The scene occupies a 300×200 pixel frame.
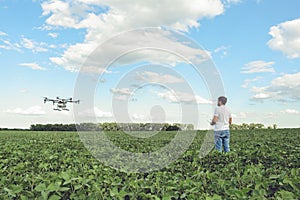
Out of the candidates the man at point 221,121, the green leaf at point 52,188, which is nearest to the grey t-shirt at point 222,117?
the man at point 221,121

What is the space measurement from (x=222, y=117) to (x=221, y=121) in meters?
0.13

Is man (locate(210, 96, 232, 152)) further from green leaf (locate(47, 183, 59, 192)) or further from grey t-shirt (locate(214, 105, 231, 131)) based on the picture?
green leaf (locate(47, 183, 59, 192))

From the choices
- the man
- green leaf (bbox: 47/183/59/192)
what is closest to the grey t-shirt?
the man

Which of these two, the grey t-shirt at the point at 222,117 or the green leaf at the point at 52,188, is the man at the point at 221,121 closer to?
the grey t-shirt at the point at 222,117

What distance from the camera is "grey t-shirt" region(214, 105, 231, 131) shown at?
10523 millimetres

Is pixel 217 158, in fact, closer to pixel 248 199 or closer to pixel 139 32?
pixel 139 32

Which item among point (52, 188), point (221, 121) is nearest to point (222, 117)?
point (221, 121)

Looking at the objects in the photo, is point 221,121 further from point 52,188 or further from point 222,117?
point 52,188

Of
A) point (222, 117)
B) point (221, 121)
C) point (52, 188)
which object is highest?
point (222, 117)

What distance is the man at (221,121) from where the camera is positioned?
Answer: 10.5m

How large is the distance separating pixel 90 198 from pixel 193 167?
3.79m

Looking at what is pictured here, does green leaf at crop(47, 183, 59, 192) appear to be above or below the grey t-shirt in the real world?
below

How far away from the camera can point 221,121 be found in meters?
10.6

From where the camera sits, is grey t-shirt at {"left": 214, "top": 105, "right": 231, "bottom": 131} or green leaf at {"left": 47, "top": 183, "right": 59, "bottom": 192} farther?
grey t-shirt at {"left": 214, "top": 105, "right": 231, "bottom": 131}
